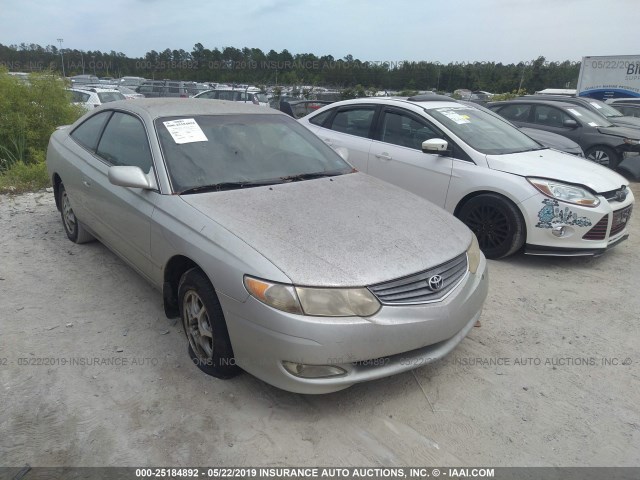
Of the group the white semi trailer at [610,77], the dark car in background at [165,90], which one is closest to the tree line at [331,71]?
the dark car in background at [165,90]

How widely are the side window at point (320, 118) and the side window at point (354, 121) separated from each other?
0.16 meters

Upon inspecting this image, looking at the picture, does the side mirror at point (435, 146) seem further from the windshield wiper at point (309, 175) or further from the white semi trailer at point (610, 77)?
the white semi trailer at point (610, 77)

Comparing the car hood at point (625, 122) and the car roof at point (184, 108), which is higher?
the car roof at point (184, 108)

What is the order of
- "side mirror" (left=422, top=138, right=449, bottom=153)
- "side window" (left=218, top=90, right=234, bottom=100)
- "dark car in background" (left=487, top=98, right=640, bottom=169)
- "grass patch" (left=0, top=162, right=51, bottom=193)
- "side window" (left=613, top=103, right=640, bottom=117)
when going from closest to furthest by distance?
"side mirror" (left=422, top=138, right=449, bottom=153)
"grass patch" (left=0, top=162, right=51, bottom=193)
"dark car in background" (left=487, top=98, right=640, bottom=169)
"side window" (left=613, top=103, right=640, bottom=117)
"side window" (left=218, top=90, right=234, bottom=100)

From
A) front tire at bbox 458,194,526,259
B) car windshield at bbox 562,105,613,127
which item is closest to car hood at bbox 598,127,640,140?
car windshield at bbox 562,105,613,127

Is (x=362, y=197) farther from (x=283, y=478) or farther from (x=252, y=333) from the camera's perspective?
(x=283, y=478)

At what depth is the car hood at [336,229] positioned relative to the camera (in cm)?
244

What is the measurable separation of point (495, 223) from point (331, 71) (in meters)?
32.4

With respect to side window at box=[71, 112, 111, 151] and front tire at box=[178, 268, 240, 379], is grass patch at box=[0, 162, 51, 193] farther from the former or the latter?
front tire at box=[178, 268, 240, 379]

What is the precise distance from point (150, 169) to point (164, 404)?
1.51 meters

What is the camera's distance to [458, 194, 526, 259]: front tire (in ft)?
15.1

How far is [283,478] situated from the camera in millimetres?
2195

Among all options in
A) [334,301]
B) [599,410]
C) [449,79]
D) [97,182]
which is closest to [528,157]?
[599,410]

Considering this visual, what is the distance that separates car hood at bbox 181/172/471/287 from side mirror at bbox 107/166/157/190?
11.5 inches
